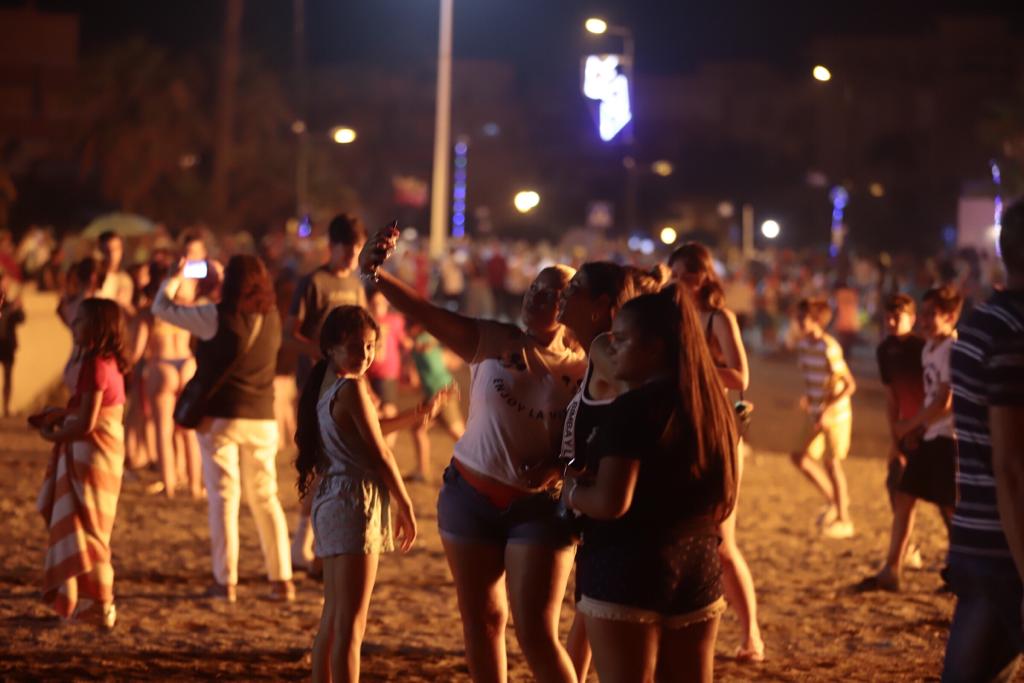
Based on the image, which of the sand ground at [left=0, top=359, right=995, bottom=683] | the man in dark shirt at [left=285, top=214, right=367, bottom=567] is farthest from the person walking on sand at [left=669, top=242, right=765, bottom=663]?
the man in dark shirt at [left=285, top=214, right=367, bottom=567]

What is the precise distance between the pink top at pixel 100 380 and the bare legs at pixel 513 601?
103 inches

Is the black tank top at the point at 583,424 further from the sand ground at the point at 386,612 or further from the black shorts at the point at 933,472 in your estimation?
the black shorts at the point at 933,472

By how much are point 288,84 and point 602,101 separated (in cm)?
3678

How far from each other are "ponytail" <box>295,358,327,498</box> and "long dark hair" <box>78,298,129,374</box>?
1723 millimetres

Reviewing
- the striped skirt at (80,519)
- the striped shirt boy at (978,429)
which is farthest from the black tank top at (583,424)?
the striped skirt at (80,519)

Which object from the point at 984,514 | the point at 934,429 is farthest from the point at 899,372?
the point at 984,514

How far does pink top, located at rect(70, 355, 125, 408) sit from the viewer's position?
7094 mm

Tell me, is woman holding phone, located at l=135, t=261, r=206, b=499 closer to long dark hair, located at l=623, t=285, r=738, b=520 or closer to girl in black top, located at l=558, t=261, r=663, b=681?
girl in black top, located at l=558, t=261, r=663, b=681

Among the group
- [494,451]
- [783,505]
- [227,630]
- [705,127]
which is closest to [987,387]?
[494,451]

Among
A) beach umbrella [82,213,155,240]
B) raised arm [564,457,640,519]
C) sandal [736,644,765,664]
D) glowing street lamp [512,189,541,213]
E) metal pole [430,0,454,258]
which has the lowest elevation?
sandal [736,644,765,664]

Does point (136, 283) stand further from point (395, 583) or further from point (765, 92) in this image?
point (765, 92)

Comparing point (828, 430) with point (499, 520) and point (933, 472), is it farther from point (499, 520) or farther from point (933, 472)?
point (499, 520)

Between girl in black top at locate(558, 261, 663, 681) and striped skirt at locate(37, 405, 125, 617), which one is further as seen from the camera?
striped skirt at locate(37, 405, 125, 617)

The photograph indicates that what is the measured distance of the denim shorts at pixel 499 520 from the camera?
4.99 m
